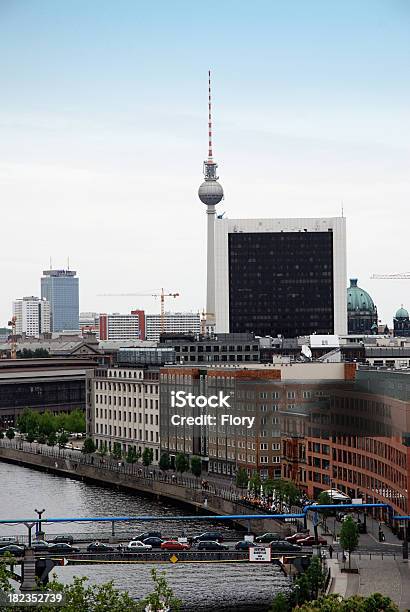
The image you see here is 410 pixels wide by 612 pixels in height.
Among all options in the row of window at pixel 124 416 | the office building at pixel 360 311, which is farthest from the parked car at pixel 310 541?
the office building at pixel 360 311

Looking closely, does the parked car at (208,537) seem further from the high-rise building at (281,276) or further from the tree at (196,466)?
the high-rise building at (281,276)

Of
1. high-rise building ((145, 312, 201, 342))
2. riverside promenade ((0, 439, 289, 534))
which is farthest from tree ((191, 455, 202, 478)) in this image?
high-rise building ((145, 312, 201, 342))

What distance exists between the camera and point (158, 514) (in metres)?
41.3

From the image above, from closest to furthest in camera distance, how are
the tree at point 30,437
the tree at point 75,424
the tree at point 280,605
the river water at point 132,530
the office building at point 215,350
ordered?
1. the tree at point 280,605
2. the river water at point 132,530
3. the office building at point 215,350
4. the tree at point 30,437
5. the tree at point 75,424

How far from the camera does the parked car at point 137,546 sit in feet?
104

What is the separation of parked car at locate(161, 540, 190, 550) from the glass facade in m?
56.2

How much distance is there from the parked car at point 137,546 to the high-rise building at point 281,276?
5548 cm

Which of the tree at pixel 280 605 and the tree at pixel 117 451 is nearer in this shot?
the tree at pixel 280 605

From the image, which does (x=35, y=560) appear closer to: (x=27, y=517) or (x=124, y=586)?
(x=124, y=586)

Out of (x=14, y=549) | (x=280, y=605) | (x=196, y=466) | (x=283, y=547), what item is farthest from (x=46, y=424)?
(x=280, y=605)

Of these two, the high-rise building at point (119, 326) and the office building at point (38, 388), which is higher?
the high-rise building at point (119, 326)

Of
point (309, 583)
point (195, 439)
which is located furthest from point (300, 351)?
point (309, 583)

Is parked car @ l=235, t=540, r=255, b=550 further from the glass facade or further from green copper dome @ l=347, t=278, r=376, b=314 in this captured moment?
green copper dome @ l=347, t=278, r=376, b=314

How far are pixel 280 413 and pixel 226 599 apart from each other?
15.4 meters
